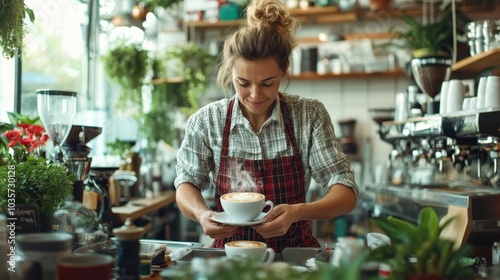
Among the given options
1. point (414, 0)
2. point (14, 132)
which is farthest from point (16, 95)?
point (414, 0)

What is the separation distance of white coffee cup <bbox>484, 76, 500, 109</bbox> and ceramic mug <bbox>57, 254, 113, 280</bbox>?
71.1 inches

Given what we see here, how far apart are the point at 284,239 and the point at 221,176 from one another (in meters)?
0.35

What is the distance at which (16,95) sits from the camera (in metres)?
3.46

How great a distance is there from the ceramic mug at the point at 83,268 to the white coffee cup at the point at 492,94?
1.81m

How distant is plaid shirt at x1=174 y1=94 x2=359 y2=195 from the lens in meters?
2.29

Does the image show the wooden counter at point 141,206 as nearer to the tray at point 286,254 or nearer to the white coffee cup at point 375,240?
the tray at point 286,254

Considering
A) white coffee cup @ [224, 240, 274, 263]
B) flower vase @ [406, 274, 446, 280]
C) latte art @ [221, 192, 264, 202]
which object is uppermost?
latte art @ [221, 192, 264, 202]

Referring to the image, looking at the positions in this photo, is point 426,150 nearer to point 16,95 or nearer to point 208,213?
point 208,213

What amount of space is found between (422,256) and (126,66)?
3.48 metres

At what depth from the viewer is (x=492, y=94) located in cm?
249

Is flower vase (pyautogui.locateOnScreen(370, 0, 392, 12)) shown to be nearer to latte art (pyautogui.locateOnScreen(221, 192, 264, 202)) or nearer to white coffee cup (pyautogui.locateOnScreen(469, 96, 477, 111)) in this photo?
white coffee cup (pyautogui.locateOnScreen(469, 96, 477, 111))

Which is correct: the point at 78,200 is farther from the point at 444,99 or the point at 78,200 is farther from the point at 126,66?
the point at 126,66

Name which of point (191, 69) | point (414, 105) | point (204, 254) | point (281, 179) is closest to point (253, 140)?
point (281, 179)

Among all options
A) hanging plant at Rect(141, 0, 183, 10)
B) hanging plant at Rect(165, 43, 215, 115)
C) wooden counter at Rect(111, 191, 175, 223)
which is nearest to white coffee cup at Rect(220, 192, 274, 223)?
wooden counter at Rect(111, 191, 175, 223)
